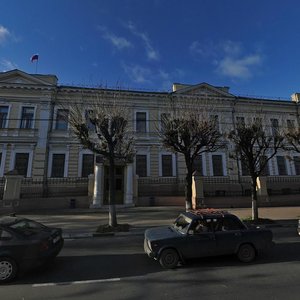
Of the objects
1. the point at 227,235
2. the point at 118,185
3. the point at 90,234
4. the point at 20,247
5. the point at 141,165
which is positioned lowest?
the point at 90,234

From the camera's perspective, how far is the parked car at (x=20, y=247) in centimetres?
619

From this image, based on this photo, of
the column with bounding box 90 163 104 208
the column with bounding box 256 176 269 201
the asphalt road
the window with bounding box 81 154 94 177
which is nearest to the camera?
the asphalt road

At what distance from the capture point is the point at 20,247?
6.34 meters

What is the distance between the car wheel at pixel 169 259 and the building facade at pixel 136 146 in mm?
13971

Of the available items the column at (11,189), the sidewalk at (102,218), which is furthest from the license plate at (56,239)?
the column at (11,189)

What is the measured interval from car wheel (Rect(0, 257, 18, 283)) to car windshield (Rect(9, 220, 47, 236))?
0.73m

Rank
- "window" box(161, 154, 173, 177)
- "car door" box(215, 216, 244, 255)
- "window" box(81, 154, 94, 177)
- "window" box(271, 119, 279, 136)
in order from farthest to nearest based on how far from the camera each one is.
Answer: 1. "window" box(161, 154, 173, 177)
2. "window" box(81, 154, 94, 177)
3. "window" box(271, 119, 279, 136)
4. "car door" box(215, 216, 244, 255)

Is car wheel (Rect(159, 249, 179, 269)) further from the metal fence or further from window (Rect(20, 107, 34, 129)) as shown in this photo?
window (Rect(20, 107, 34, 129))

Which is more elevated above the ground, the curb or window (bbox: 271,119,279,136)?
window (bbox: 271,119,279,136)

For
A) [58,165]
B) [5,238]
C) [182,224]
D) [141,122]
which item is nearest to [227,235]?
[182,224]

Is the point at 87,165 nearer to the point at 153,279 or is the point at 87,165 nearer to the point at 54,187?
the point at 54,187

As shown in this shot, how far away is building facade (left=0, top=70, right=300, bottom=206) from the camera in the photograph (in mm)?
22234

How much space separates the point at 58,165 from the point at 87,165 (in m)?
2.44

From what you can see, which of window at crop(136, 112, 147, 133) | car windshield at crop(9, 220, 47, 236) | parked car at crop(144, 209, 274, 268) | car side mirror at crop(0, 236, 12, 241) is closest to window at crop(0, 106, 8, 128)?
window at crop(136, 112, 147, 133)
